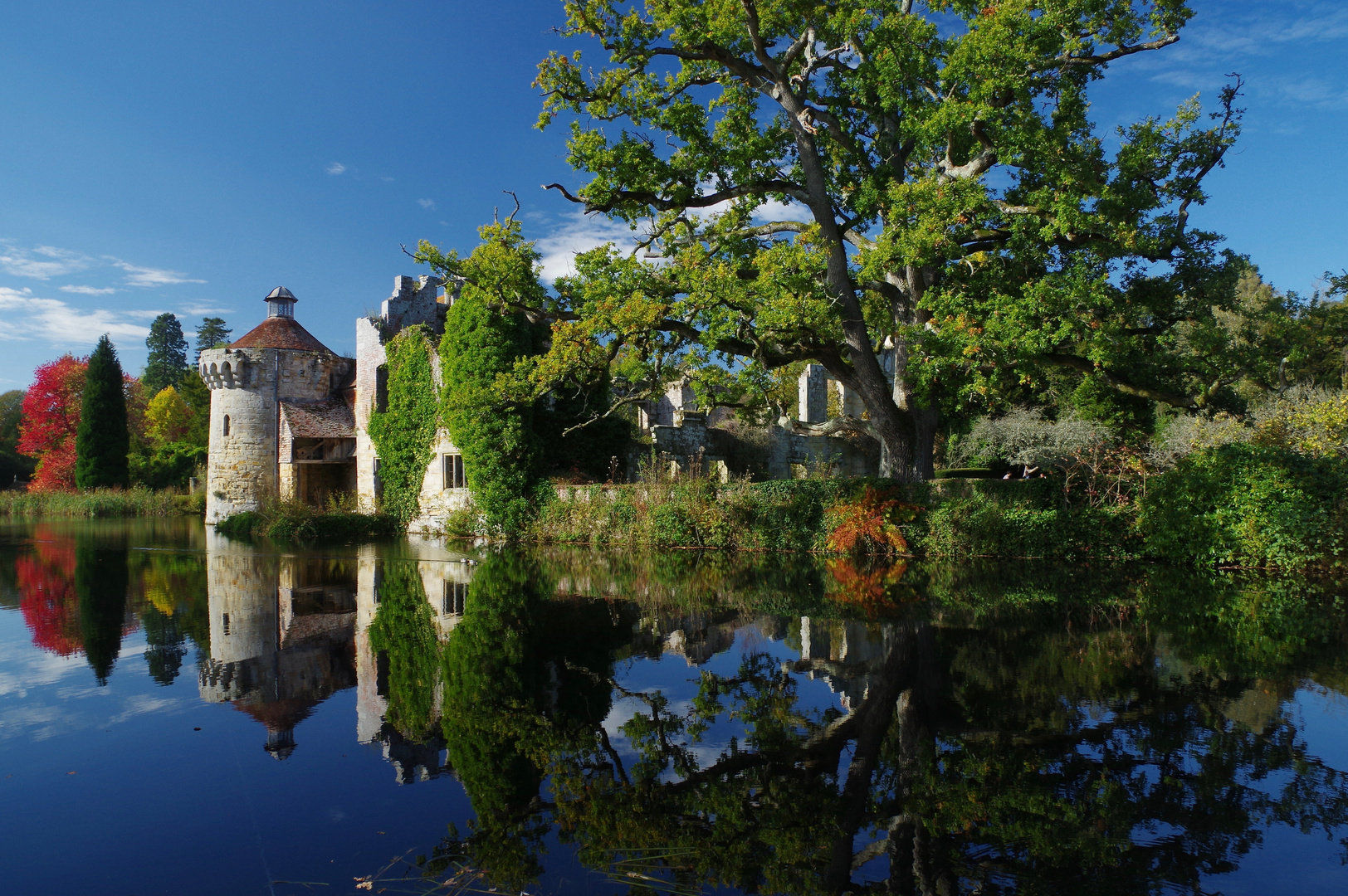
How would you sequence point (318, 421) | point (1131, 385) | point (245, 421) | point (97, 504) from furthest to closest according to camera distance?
point (97, 504)
point (318, 421)
point (245, 421)
point (1131, 385)

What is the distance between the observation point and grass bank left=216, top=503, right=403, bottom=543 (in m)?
18.7

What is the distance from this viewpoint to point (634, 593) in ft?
31.8

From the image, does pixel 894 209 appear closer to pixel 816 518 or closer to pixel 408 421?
pixel 816 518

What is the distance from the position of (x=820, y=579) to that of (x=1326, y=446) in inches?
362

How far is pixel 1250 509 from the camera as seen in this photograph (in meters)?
11.1

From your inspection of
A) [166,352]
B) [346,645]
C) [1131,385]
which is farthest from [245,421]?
[166,352]

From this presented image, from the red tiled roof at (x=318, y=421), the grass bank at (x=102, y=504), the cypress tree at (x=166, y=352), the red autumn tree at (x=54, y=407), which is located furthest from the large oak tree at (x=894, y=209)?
the cypress tree at (x=166, y=352)

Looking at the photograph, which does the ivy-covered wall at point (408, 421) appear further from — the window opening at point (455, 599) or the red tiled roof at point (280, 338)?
the window opening at point (455, 599)

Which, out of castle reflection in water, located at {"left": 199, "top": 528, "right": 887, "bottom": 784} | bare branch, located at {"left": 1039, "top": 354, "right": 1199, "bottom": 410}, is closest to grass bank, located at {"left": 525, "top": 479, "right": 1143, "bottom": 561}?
bare branch, located at {"left": 1039, "top": 354, "right": 1199, "bottom": 410}

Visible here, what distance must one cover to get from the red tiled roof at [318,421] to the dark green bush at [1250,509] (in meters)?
22.9

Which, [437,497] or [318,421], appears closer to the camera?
[437,497]

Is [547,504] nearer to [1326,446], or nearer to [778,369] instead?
[778,369]

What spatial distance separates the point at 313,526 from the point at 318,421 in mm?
7398

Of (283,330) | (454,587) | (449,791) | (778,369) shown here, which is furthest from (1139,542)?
(283,330)
